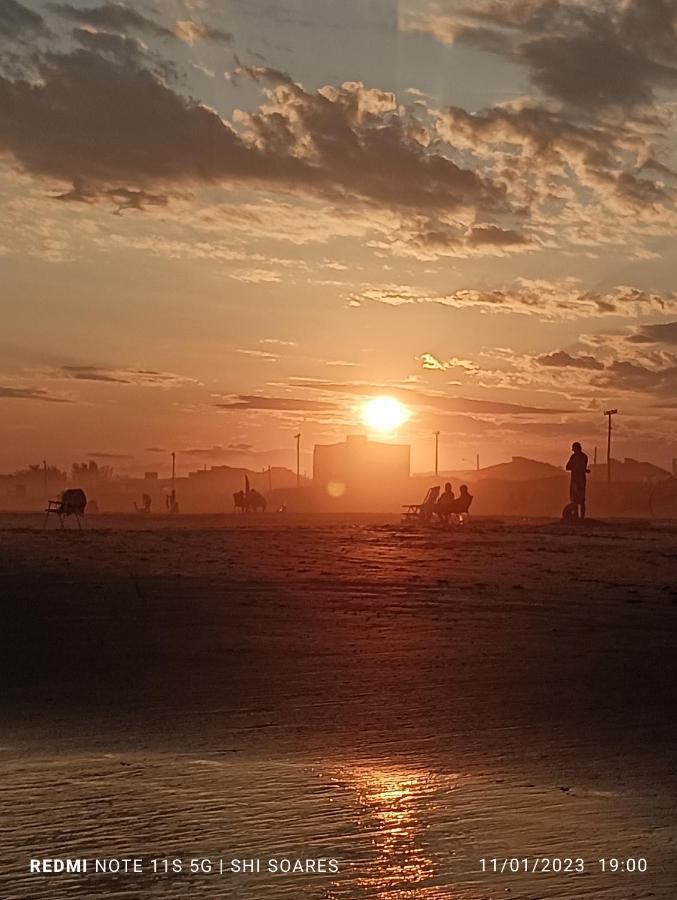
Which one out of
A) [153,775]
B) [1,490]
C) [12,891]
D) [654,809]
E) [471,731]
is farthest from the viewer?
[1,490]

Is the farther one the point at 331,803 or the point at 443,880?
the point at 331,803

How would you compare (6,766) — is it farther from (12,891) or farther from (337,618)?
(337,618)

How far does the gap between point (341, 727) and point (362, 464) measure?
370 ft

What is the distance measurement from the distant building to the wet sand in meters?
95.2

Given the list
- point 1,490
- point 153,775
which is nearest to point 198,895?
point 153,775

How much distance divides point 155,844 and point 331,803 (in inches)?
43.5

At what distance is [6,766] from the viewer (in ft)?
24.2

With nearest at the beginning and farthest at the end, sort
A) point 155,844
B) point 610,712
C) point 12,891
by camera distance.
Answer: point 12,891 → point 155,844 → point 610,712

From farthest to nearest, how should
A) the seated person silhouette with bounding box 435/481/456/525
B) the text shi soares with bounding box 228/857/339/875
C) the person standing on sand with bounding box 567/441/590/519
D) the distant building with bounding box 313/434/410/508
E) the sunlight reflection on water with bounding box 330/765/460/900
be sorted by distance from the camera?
the distant building with bounding box 313/434/410/508 < the seated person silhouette with bounding box 435/481/456/525 < the person standing on sand with bounding box 567/441/590/519 < the text shi soares with bounding box 228/857/339/875 < the sunlight reflection on water with bounding box 330/765/460/900

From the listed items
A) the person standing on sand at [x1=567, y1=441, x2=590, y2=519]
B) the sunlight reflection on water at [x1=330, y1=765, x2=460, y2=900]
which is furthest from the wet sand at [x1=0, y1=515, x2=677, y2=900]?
the person standing on sand at [x1=567, y1=441, x2=590, y2=519]

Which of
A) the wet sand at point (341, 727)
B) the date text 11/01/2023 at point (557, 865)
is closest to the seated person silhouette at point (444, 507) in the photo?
the wet sand at point (341, 727)

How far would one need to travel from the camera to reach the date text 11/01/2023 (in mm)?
5387

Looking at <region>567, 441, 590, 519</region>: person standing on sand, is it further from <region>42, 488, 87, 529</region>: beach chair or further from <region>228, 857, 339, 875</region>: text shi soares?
<region>228, 857, 339, 875</region>: text shi soares

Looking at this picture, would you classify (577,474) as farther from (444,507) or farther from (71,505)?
(71,505)
